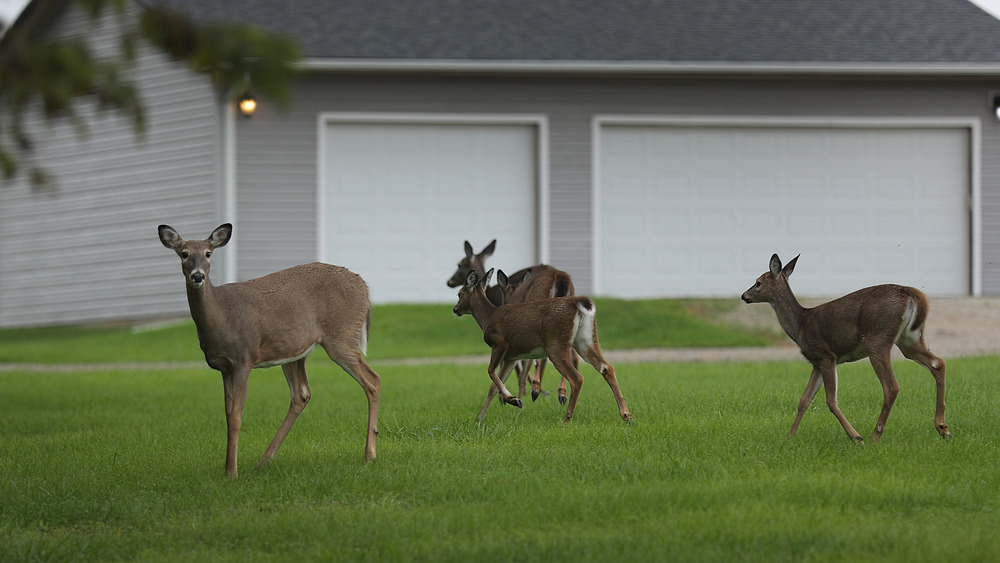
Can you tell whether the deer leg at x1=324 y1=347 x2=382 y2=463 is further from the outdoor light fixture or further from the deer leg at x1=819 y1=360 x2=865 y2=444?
the outdoor light fixture

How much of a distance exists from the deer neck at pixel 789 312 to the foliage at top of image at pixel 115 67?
511 centimetres

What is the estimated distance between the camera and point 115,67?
3785 millimetres

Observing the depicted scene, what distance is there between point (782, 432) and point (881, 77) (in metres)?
14.2

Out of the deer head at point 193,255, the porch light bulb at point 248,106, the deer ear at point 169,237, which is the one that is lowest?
the deer head at point 193,255

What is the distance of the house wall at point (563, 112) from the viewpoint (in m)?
20.0

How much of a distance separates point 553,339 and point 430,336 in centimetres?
961

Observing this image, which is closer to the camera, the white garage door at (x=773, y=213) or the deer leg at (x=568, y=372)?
the deer leg at (x=568, y=372)

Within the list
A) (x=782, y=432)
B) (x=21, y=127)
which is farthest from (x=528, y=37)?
(x=21, y=127)

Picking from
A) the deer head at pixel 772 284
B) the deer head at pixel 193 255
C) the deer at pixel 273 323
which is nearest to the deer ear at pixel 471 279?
the deer at pixel 273 323

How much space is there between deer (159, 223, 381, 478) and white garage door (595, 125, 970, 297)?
12.8m

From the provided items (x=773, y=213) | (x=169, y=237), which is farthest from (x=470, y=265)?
(x=773, y=213)

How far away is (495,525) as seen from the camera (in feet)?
18.5

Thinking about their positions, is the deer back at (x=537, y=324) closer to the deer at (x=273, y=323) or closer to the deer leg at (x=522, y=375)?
the deer leg at (x=522, y=375)

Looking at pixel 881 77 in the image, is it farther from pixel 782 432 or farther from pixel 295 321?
pixel 295 321
